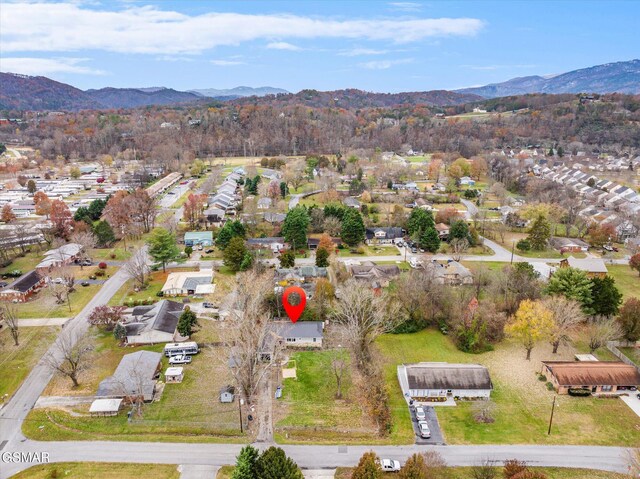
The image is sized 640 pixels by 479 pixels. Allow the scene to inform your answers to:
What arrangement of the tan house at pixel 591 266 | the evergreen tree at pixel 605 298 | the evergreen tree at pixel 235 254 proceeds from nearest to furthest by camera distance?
the evergreen tree at pixel 605 298, the tan house at pixel 591 266, the evergreen tree at pixel 235 254

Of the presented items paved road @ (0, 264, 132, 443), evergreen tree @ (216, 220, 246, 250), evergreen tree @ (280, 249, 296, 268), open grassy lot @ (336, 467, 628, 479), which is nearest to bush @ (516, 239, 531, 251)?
evergreen tree @ (280, 249, 296, 268)

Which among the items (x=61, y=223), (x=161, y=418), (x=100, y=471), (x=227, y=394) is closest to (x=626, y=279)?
(x=227, y=394)

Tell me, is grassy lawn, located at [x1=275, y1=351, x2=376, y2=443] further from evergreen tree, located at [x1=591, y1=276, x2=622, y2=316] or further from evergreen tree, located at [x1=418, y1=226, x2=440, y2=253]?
evergreen tree, located at [x1=418, y1=226, x2=440, y2=253]

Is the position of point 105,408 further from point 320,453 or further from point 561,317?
point 561,317

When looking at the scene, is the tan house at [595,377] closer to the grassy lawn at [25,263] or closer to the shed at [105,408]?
the shed at [105,408]

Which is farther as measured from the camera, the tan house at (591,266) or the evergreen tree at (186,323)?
the tan house at (591,266)

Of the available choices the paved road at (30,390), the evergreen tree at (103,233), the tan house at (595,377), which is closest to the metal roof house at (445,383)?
the tan house at (595,377)

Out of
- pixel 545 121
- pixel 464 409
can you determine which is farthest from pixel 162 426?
pixel 545 121
